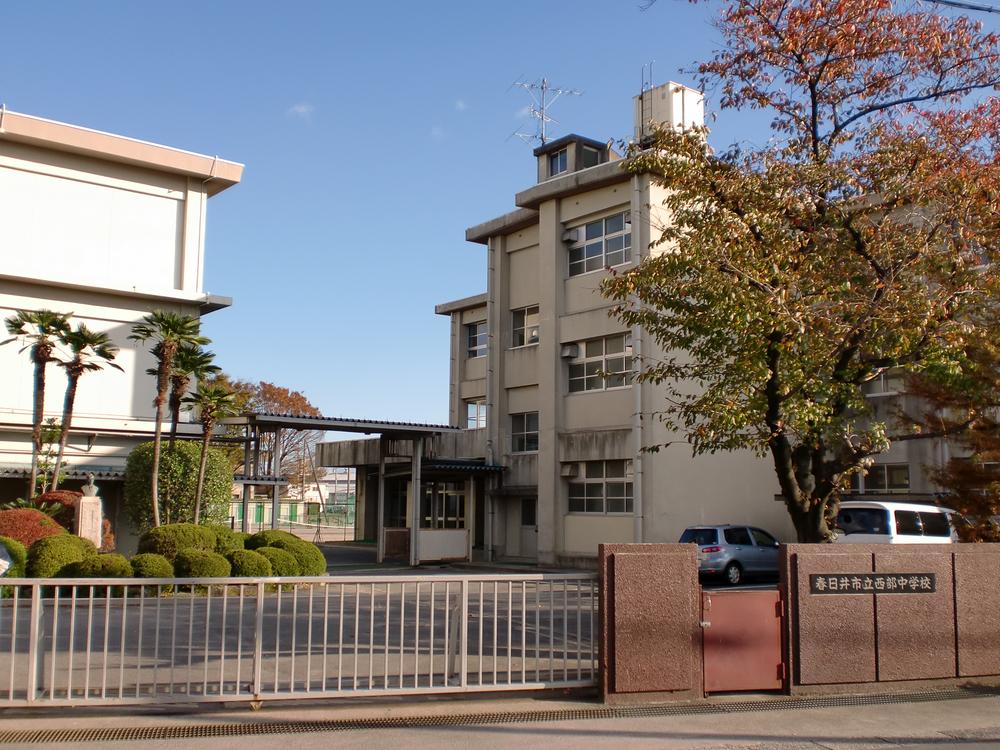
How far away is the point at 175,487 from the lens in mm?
25438

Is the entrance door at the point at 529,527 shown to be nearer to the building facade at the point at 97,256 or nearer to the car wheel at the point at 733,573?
the car wheel at the point at 733,573

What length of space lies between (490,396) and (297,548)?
13712mm

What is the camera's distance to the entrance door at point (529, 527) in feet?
104

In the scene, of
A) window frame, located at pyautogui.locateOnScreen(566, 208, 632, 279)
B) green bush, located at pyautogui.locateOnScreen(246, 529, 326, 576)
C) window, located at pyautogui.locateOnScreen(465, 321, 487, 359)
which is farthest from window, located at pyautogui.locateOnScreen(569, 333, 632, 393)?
green bush, located at pyautogui.locateOnScreen(246, 529, 326, 576)

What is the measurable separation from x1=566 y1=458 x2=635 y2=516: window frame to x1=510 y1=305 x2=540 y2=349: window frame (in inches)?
212

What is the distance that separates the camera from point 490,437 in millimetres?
33094

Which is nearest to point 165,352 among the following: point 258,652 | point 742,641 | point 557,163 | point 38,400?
point 38,400

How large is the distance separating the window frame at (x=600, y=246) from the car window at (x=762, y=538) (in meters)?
8.86

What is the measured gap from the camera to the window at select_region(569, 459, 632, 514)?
91.6 feet

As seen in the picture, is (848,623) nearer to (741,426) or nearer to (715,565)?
(741,426)

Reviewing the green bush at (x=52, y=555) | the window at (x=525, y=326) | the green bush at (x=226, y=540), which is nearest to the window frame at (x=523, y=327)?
the window at (x=525, y=326)

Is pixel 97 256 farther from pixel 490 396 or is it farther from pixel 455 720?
pixel 455 720

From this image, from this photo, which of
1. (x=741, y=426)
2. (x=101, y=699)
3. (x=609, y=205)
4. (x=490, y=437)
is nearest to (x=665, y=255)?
(x=741, y=426)

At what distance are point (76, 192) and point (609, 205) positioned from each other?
17047 mm
